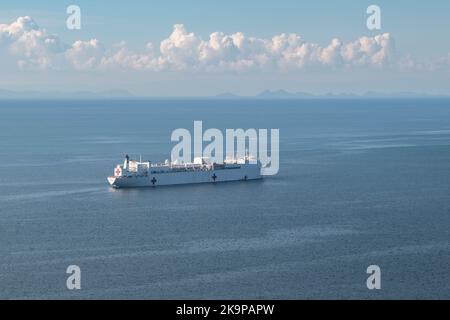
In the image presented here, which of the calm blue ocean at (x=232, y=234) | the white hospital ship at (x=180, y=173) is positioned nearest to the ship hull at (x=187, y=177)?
the white hospital ship at (x=180, y=173)

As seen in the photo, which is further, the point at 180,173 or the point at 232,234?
the point at 180,173

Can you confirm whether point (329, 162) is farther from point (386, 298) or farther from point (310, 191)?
point (386, 298)

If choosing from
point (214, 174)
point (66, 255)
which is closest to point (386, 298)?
point (66, 255)

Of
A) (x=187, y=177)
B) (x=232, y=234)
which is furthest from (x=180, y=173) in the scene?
(x=232, y=234)

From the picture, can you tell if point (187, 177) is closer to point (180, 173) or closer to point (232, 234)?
point (180, 173)

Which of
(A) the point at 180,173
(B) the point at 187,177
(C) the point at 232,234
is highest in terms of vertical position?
(A) the point at 180,173

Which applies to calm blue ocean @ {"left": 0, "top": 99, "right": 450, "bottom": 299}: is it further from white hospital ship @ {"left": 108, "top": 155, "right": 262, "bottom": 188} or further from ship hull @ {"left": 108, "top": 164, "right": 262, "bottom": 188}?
white hospital ship @ {"left": 108, "top": 155, "right": 262, "bottom": 188}

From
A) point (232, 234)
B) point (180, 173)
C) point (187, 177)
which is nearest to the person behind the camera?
point (232, 234)
